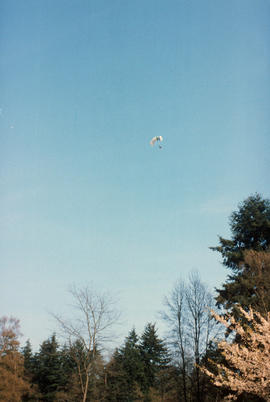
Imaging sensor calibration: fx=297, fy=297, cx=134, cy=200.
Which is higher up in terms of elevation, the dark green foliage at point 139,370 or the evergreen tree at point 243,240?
the evergreen tree at point 243,240

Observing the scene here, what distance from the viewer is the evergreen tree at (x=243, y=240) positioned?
2041cm

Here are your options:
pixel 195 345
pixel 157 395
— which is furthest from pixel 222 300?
pixel 157 395

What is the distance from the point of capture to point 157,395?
121 ft

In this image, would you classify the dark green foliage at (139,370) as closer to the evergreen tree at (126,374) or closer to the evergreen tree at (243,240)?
the evergreen tree at (126,374)

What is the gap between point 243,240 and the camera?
75.9 ft

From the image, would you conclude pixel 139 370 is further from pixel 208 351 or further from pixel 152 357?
pixel 208 351

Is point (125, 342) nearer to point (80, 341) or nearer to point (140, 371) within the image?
point (140, 371)

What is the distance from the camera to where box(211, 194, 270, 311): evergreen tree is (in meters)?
20.4

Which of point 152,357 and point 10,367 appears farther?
point 152,357

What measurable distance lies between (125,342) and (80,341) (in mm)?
29444

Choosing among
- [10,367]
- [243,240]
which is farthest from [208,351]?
[10,367]

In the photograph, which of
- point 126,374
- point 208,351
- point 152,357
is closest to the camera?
point 208,351

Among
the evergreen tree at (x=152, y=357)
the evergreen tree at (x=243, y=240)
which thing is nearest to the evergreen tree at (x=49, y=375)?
the evergreen tree at (x=152, y=357)

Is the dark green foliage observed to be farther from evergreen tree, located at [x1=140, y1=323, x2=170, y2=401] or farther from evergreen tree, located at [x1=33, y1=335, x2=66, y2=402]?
evergreen tree, located at [x1=33, y1=335, x2=66, y2=402]
